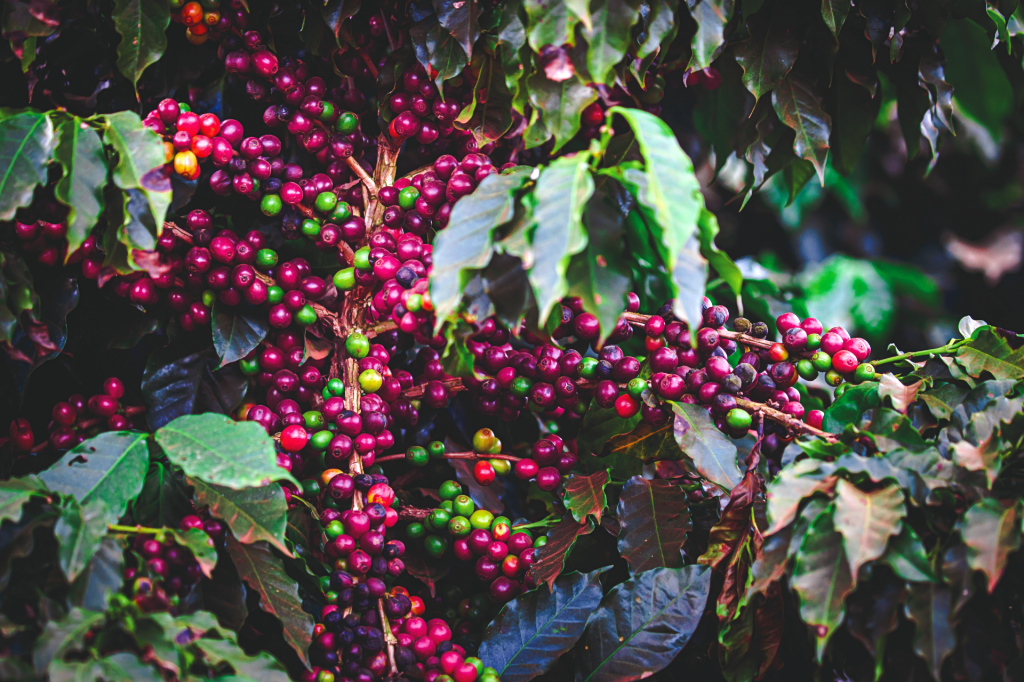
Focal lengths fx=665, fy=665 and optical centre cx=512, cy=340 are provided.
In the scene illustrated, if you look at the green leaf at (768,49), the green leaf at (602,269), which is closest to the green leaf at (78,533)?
the green leaf at (602,269)

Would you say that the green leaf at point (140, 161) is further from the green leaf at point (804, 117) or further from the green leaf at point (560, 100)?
the green leaf at point (804, 117)

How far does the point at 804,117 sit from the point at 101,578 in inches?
38.7

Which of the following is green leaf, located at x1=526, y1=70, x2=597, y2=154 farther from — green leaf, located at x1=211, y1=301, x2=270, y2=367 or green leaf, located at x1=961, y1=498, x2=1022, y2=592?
green leaf, located at x1=961, y1=498, x2=1022, y2=592

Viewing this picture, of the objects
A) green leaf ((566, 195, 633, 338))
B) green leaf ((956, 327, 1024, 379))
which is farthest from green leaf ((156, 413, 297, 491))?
green leaf ((956, 327, 1024, 379))

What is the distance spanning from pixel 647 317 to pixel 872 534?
346 mm

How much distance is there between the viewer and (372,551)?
2.43 feet

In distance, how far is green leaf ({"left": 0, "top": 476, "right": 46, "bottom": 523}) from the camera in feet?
1.84

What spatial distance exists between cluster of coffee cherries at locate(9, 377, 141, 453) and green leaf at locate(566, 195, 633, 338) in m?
0.60

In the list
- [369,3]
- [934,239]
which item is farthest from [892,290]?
[369,3]

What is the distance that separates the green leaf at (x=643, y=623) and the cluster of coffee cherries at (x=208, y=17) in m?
0.84

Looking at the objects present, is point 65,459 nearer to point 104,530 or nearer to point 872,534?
point 104,530

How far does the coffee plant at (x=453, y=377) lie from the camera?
607 mm

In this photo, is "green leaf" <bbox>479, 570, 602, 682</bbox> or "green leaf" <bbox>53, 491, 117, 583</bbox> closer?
"green leaf" <bbox>53, 491, 117, 583</bbox>

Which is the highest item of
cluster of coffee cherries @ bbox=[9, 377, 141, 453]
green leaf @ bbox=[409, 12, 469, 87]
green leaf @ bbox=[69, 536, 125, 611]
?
green leaf @ bbox=[409, 12, 469, 87]
